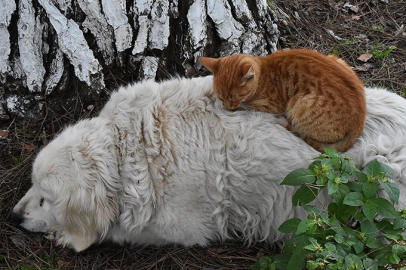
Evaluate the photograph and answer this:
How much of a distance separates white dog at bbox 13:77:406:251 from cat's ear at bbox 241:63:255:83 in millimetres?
268

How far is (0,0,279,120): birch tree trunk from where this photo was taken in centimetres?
429

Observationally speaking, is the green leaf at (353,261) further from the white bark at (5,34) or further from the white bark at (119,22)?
the white bark at (5,34)

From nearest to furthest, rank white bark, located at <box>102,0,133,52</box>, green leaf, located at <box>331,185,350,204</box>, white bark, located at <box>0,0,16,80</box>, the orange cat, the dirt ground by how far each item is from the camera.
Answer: green leaf, located at <box>331,185,350,204</box> < the orange cat < the dirt ground < white bark, located at <box>0,0,16,80</box> < white bark, located at <box>102,0,133,52</box>

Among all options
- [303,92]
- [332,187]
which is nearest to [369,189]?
[332,187]

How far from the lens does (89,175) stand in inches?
143

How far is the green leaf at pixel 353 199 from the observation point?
2.78m

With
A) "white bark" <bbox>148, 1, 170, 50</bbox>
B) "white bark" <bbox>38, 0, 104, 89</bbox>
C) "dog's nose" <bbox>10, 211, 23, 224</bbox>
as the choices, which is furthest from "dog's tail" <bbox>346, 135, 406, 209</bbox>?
"dog's nose" <bbox>10, 211, 23, 224</bbox>

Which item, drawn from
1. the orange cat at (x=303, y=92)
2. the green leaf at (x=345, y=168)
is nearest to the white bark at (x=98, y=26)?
the orange cat at (x=303, y=92)

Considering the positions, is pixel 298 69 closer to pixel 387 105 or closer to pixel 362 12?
pixel 387 105

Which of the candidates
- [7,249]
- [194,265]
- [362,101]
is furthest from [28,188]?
[362,101]

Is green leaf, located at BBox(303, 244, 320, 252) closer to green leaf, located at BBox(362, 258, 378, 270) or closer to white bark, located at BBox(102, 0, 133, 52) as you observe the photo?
green leaf, located at BBox(362, 258, 378, 270)

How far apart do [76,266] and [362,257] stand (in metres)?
2.10

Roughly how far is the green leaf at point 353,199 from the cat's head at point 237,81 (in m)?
1.16

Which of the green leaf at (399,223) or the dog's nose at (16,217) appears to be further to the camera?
the dog's nose at (16,217)
